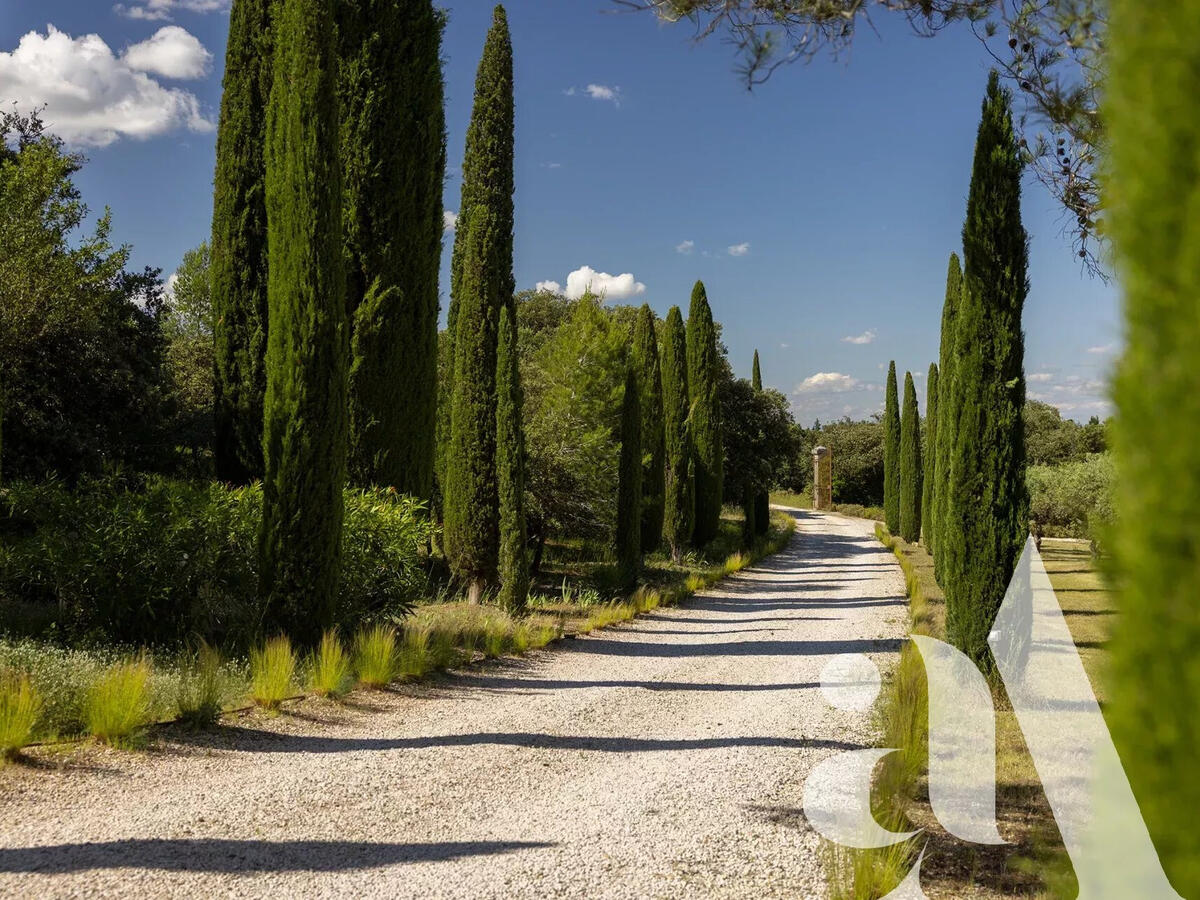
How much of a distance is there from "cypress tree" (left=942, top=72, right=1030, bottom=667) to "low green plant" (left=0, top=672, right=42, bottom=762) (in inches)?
345

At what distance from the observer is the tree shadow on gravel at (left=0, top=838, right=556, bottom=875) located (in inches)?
153

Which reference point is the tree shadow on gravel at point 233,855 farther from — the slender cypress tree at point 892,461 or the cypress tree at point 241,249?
the slender cypress tree at point 892,461

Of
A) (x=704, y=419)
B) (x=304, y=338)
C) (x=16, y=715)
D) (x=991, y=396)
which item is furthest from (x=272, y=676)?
(x=704, y=419)

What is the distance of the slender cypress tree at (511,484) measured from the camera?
39.0 feet

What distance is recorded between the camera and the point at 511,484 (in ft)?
39.5

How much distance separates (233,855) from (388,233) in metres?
10.3

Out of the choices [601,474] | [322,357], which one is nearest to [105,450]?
[322,357]

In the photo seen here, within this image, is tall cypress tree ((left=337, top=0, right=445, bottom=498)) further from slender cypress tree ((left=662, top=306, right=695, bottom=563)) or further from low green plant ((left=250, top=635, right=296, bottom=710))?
slender cypress tree ((left=662, top=306, right=695, bottom=563))

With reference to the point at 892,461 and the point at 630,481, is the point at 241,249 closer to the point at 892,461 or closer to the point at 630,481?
the point at 630,481

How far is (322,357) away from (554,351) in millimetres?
10088

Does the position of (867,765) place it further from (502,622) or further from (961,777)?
(502,622)
